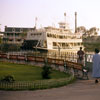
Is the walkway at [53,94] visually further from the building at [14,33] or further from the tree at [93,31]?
the tree at [93,31]

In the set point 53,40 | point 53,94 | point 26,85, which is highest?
point 53,40

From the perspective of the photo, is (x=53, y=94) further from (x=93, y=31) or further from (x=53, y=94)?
(x=93, y=31)

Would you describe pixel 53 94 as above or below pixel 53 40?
below

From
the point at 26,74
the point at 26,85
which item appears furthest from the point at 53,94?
the point at 26,74

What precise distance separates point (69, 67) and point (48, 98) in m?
Result: 6.53

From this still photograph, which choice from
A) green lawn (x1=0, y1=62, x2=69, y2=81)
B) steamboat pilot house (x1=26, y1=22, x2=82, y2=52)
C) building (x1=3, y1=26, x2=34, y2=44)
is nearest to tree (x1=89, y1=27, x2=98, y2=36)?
building (x1=3, y1=26, x2=34, y2=44)

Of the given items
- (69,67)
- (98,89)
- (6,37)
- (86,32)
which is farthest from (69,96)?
(86,32)

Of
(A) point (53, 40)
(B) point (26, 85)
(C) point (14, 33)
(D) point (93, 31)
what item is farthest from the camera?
(D) point (93, 31)

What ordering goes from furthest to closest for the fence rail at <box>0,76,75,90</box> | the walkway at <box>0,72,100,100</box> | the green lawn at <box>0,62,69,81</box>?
1. the green lawn at <box>0,62,69,81</box>
2. the fence rail at <box>0,76,75,90</box>
3. the walkway at <box>0,72,100,100</box>

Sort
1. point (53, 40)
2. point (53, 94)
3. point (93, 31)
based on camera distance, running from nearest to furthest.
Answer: point (53, 94) < point (53, 40) < point (93, 31)

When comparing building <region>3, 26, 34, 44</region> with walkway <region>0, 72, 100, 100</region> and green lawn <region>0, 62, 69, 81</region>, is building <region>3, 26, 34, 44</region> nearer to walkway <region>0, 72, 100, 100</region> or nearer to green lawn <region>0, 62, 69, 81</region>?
green lawn <region>0, 62, 69, 81</region>

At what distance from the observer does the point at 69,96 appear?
22.4 feet

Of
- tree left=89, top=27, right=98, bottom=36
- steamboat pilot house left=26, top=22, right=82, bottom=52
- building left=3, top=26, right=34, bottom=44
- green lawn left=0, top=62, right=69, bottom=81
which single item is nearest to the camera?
green lawn left=0, top=62, right=69, bottom=81

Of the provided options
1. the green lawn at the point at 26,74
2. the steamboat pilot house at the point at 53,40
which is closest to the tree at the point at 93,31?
the steamboat pilot house at the point at 53,40
